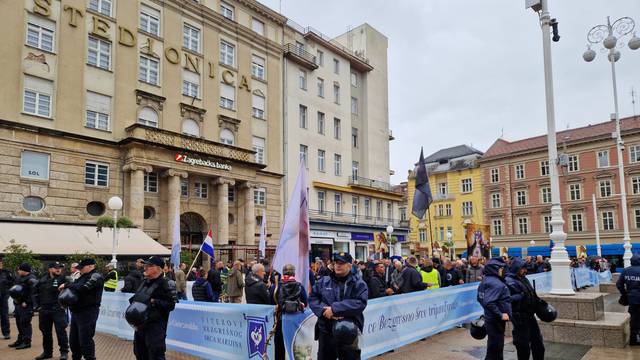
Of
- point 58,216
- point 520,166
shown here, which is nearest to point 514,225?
point 520,166

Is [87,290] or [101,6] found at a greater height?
[101,6]

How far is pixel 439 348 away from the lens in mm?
9234

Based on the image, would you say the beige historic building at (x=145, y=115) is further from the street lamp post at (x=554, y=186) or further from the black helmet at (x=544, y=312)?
the black helmet at (x=544, y=312)

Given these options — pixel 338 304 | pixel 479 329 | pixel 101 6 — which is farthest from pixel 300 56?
pixel 338 304

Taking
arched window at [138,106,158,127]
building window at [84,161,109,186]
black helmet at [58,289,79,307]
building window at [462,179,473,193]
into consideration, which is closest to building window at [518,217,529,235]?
building window at [462,179,473,193]

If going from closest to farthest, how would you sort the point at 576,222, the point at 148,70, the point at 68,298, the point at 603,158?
the point at 68,298 → the point at 148,70 → the point at 603,158 → the point at 576,222

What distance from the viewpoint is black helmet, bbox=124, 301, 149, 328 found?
6.01m

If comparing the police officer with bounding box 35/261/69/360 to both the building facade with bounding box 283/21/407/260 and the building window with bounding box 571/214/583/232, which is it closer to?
the building facade with bounding box 283/21/407/260

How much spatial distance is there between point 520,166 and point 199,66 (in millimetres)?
41378

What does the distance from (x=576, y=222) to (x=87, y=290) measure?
178ft

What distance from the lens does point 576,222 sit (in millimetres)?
51344

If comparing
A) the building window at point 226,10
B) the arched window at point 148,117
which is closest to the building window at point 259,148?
the arched window at point 148,117

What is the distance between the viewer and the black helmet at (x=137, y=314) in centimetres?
601

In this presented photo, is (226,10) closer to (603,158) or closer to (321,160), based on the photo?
(321,160)
